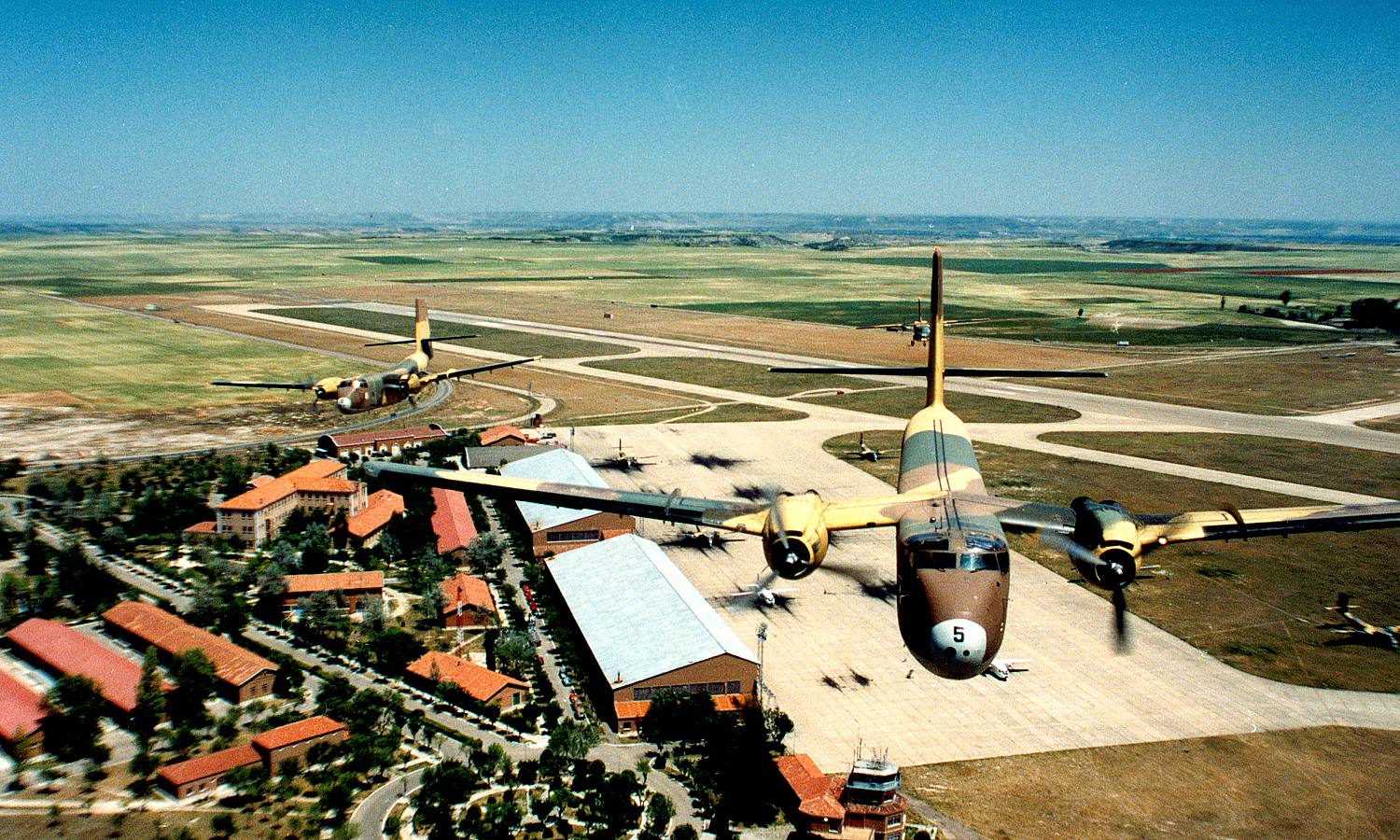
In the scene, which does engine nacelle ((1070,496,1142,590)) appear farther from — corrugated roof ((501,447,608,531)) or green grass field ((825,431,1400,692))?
corrugated roof ((501,447,608,531))

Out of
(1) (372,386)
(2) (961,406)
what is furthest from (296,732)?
(2) (961,406)

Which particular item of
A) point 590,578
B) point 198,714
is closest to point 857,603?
point 590,578

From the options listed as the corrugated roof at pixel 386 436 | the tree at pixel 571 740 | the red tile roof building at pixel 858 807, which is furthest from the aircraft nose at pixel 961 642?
the corrugated roof at pixel 386 436

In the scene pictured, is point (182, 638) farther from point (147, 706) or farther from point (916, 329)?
point (916, 329)

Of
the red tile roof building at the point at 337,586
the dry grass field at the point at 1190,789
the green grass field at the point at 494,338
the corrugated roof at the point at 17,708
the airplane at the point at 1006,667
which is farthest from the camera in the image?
the green grass field at the point at 494,338

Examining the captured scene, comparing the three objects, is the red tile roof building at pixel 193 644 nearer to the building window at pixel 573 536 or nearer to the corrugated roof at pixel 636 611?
the corrugated roof at pixel 636 611

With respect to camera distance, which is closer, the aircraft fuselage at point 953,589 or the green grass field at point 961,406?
the aircraft fuselage at point 953,589
